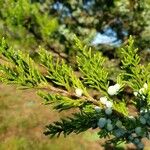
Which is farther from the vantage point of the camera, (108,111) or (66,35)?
(66,35)

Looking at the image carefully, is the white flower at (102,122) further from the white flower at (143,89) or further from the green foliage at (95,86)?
the white flower at (143,89)

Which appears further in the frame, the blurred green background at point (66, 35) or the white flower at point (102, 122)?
the blurred green background at point (66, 35)

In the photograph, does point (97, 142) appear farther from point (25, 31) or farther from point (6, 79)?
point (6, 79)

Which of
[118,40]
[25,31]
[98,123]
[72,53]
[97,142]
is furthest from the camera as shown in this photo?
[118,40]

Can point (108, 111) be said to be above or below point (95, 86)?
below

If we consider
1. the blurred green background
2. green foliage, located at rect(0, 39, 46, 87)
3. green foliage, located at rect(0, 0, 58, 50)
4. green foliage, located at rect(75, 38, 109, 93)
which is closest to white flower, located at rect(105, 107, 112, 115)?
green foliage, located at rect(75, 38, 109, 93)

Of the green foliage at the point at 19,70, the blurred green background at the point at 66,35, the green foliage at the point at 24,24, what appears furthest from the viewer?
the blurred green background at the point at 66,35

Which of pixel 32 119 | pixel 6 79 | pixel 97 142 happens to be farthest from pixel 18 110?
pixel 6 79

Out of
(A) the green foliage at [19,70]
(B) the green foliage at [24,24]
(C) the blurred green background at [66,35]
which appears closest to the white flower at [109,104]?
(A) the green foliage at [19,70]

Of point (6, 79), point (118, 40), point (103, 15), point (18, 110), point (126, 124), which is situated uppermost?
point (6, 79)

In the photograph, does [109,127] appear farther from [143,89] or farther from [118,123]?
[143,89]

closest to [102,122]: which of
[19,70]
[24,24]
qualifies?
[19,70]
